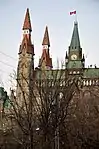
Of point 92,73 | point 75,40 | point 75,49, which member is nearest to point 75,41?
Result: point 75,40

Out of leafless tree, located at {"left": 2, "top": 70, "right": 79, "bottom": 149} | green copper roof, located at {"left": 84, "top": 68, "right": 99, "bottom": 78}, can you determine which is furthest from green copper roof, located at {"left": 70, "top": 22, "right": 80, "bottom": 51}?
leafless tree, located at {"left": 2, "top": 70, "right": 79, "bottom": 149}

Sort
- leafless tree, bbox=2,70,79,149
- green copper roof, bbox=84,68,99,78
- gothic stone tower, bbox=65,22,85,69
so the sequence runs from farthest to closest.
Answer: gothic stone tower, bbox=65,22,85,69, green copper roof, bbox=84,68,99,78, leafless tree, bbox=2,70,79,149

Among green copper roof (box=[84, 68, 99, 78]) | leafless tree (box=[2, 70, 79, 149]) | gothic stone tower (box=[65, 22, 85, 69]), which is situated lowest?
leafless tree (box=[2, 70, 79, 149])

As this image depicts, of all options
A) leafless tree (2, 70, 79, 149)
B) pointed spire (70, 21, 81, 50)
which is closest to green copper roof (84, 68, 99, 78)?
pointed spire (70, 21, 81, 50)

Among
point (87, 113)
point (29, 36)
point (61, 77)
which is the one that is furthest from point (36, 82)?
point (29, 36)

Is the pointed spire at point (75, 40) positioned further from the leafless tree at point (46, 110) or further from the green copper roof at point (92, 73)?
the leafless tree at point (46, 110)

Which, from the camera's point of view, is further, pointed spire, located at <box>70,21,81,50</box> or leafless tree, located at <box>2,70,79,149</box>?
pointed spire, located at <box>70,21,81,50</box>

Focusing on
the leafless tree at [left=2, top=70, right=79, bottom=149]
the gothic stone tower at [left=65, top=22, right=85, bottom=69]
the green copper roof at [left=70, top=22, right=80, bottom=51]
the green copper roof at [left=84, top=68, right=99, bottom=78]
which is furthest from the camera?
the green copper roof at [left=70, top=22, right=80, bottom=51]

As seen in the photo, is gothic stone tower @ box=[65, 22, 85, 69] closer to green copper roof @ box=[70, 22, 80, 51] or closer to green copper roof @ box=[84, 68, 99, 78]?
green copper roof @ box=[70, 22, 80, 51]

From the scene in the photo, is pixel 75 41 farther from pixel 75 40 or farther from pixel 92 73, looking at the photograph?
pixel 92 73

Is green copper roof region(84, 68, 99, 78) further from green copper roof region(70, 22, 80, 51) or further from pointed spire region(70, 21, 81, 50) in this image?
pointed spire region(70, 21, 81, 50)

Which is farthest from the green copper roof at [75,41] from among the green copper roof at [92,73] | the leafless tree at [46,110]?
the leafless tree at [46,110]

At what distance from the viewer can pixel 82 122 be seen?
27.9 metres

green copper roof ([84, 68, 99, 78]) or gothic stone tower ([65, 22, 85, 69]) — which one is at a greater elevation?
gothic stone tower ([65, 22, 85, 69])
